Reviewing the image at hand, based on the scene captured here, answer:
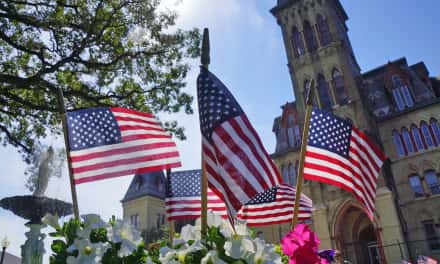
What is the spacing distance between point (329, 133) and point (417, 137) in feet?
82.0

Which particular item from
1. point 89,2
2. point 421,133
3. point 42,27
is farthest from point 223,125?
point 421,133

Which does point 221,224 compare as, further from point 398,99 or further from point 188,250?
point 398,99

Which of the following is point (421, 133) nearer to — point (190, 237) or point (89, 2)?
point (89, 2)

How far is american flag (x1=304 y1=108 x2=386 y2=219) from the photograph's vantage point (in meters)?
5.40

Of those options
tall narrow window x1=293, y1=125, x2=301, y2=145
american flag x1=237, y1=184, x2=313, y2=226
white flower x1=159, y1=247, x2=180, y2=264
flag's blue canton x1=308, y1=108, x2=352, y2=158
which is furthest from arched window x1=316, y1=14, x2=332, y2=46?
white flower x1=159, y1=247, x2=180, y2=264

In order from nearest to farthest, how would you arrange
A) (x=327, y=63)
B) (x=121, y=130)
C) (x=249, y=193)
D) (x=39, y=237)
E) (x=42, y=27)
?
(x=39, y=237) → (x=249, y=193) → (x=121, y=130) → (x=42, y=27) → (x=327, y=63)

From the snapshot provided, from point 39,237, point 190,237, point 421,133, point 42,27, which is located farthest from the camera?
point 421,133

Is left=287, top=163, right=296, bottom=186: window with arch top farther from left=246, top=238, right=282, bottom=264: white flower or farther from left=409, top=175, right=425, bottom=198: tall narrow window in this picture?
left=246, top=238, right=282, bottom=264: white flower

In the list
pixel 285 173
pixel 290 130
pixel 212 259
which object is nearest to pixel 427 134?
pixel 290 130

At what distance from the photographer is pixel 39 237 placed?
8.09 ft

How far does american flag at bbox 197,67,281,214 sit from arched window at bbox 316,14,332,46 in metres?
29.4

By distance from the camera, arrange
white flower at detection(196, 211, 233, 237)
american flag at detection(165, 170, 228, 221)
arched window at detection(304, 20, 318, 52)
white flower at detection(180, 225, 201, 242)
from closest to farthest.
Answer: white flower at detection(196, 211, 233, 237) < white flower at detection(180, 225, 201, 242) < american flag at detection(165, 170, 228, 221) < arched window at detection(304, 20, 318, 52)

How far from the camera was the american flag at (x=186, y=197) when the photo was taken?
838 cm

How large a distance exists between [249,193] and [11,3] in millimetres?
12052
